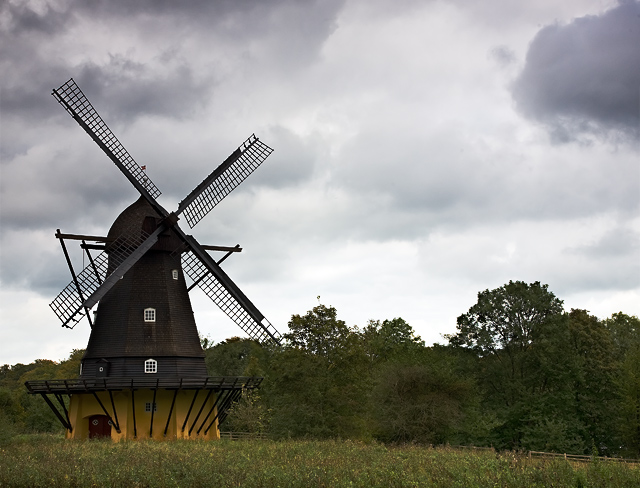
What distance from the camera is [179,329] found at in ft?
94.7

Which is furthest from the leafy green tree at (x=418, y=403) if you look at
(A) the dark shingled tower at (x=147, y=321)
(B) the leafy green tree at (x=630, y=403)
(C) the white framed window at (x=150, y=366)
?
(C) the white framed window at (x=150, y=366)

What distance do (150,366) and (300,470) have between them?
14.6 metres

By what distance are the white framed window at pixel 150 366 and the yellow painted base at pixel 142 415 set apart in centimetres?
115

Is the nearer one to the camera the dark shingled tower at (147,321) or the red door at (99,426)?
the dark shingled tower at (147,321)

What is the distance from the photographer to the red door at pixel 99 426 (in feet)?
94.9

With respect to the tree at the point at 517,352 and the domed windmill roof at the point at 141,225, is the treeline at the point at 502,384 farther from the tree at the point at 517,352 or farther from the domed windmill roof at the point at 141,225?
the domed windmill roof at the point at 141,225

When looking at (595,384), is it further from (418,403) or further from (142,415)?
(142,415)

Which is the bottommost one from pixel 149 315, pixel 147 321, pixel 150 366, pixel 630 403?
pixel 630 403

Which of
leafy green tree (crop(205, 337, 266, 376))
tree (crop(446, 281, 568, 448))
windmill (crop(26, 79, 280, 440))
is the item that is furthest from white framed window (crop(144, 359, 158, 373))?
leafy green tree (crop(205, 337, 266, 376))

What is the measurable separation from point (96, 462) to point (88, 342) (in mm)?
12814

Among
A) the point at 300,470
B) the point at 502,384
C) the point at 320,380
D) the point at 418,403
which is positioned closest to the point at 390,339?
the point at 502,384

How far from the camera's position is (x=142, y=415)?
92.5 feet

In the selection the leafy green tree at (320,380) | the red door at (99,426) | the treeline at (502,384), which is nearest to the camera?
the leafy green tree at (320,380)

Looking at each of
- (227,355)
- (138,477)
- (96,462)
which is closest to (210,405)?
(96,462)
